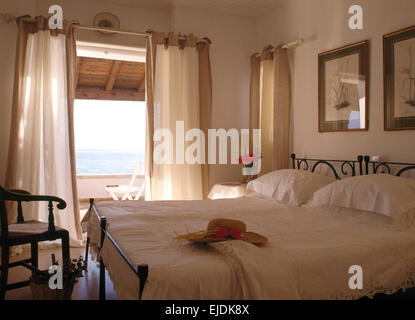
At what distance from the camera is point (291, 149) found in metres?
3.94

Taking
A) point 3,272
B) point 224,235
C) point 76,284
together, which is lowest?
point 76,284

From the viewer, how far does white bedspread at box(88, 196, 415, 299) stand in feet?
4.76

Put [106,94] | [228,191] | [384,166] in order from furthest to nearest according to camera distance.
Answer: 1. [106,94]
2. [228,191]
3. [384,166]

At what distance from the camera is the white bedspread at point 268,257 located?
1.45 meters

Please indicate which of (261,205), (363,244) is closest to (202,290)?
(363,244)

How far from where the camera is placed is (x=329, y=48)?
11.1 feet

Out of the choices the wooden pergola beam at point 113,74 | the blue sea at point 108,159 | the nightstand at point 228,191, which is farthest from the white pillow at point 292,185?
the blue sea at point 108,159

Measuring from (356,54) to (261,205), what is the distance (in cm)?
153

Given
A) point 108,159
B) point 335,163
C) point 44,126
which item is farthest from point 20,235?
point 108,159

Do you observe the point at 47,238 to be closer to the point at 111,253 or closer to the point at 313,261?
the point at 111,253

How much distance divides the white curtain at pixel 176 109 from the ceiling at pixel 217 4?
1.68ft

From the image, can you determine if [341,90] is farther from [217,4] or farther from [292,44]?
[217,4]

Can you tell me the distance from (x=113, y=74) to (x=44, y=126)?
3529 mm

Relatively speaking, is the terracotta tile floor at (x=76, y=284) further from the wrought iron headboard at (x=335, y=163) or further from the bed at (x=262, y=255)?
the wrought iron headboard at (x=335, y=163)
